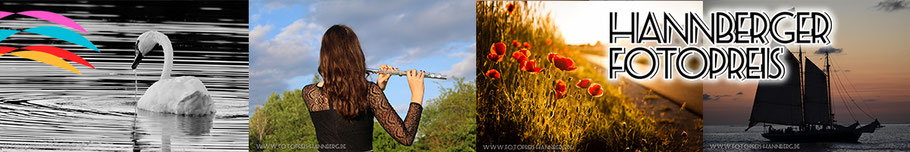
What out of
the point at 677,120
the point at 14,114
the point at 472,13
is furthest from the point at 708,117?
the point at 14,114

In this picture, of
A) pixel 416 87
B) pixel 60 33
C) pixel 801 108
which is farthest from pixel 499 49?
pixel 60 33

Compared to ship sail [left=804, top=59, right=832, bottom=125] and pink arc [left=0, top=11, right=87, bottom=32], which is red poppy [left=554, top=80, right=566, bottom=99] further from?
pink arc [left=0, top=11, right=87, bottom=32]

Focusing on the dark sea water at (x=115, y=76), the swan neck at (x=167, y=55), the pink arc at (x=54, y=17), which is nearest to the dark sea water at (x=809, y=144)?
the dark sea water at (x=115, y=76)

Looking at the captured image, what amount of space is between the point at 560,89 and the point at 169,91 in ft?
10.6

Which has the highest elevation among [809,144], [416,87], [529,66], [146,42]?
[146,42]

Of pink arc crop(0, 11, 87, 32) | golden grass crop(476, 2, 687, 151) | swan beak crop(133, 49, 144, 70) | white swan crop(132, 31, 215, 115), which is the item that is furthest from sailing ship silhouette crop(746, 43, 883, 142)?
pink arc crop(0, 11, 87, 32)

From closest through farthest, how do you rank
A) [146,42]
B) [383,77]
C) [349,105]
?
1. [349,105]
2. [383,77]
3. [146,42]

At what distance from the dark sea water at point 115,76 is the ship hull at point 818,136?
15.1ft

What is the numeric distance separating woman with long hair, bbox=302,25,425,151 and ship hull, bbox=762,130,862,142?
3.28 metres

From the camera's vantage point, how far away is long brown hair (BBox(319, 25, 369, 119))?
429 cm

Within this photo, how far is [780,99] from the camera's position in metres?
5.75

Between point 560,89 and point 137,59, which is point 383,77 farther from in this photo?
point 137,59

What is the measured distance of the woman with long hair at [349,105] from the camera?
4.14 meters

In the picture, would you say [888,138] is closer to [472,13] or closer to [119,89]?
[472,13]
